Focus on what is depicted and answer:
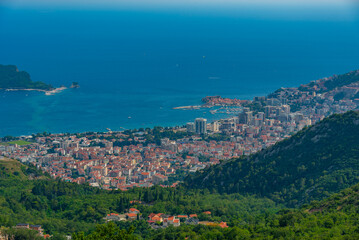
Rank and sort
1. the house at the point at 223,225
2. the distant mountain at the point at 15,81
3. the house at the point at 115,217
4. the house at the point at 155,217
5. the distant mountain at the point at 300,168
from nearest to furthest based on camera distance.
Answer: the house at the point at 223,225 → the house at the point at 155,217 → the house at the point at 115,217 → the distant mountain at the point at 300,168 → the distant mountain at the point at 15,81

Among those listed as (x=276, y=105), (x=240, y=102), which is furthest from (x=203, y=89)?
(x=276, y=105)

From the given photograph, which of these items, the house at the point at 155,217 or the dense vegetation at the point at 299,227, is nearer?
the dense vegetation at the point at 299,227

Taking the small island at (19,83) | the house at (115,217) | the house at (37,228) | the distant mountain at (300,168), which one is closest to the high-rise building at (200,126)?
the distant mountain at (300,168)

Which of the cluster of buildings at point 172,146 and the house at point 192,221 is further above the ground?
the house at point 192,221

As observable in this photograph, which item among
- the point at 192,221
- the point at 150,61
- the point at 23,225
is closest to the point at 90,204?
the point at 23,225

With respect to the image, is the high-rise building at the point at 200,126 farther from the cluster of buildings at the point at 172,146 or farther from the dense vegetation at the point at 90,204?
the dense vegetation at the point at 90,204

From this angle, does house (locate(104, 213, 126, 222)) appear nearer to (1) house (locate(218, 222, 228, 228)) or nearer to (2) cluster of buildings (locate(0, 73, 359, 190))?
(1) house (locate(218, 222, 228, 228))
